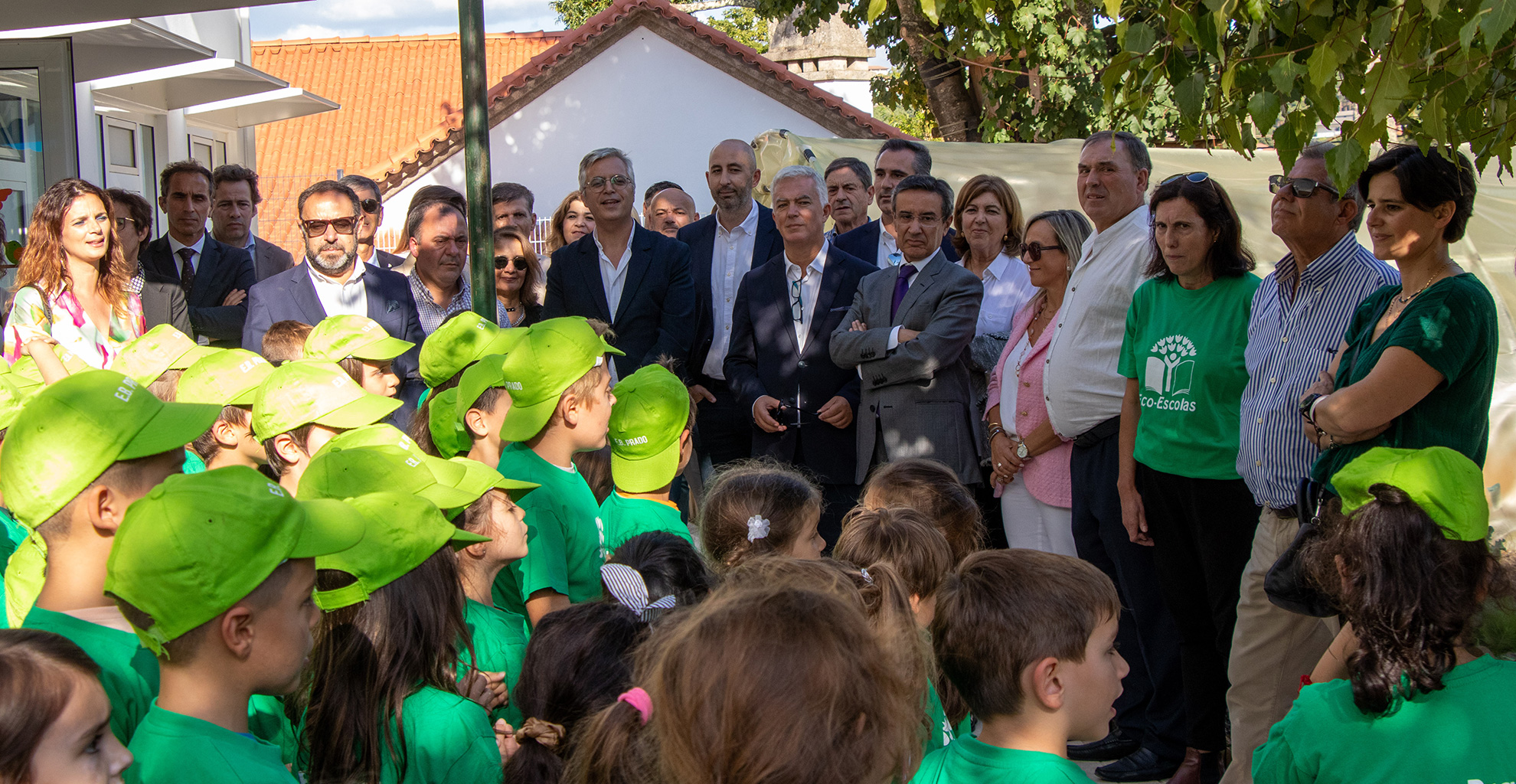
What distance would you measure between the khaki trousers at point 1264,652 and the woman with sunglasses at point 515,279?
352 centimetres

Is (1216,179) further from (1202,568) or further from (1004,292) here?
(1202,568)

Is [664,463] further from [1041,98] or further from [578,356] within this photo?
[1041,98]

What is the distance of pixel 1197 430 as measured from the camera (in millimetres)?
3814

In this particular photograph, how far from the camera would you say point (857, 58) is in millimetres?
44156

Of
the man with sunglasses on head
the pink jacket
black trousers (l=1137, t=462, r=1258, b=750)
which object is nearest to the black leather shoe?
black trousers (l=1137, t=462, r=1258, b=750)

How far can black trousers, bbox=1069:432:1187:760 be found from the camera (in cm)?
407

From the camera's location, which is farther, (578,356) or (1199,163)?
(1199,163)

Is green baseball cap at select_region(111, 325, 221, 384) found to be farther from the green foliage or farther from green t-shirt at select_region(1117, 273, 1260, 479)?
green t-shirt at select_region(1117, 273, 1260, 479)

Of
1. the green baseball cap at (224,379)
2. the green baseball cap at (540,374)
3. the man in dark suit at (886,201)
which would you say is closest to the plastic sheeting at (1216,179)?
the man in dark suit at (886,201)

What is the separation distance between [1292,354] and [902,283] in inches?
74.1

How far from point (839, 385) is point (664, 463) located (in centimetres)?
187

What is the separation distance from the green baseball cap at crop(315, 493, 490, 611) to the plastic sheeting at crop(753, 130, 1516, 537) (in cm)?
605

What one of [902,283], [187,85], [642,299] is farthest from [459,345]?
[187,85]

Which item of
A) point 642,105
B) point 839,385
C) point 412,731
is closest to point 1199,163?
point 839,385
